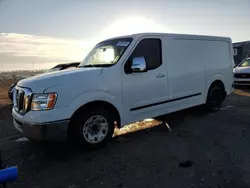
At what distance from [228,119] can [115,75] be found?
363cm

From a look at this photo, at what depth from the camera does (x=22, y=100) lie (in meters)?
4.39

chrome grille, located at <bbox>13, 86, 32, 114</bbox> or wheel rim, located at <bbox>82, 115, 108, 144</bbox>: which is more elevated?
chrome grille, located at <bbox>13, 86, 32, 114</bbox>

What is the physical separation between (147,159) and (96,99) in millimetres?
1344

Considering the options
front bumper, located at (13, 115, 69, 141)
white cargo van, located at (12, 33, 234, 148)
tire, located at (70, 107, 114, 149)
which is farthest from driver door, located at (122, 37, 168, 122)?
front bumper, located at (13, 115, 69, 141)

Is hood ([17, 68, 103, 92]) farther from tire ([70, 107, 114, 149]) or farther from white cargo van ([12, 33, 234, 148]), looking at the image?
tire ([70, 107, 114, 149])

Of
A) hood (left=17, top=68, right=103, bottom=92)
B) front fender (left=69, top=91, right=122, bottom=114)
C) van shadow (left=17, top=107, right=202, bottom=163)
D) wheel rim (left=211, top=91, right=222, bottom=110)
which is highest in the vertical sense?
hood (left=17, top=68, right=103, bottom=92)

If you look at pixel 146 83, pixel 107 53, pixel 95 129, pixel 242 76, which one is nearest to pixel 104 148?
pixel 95 129

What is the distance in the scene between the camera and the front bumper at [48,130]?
13.2 ft

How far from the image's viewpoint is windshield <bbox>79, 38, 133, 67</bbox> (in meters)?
5.05

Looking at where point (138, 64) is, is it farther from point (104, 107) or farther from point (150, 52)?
point (104, 107)

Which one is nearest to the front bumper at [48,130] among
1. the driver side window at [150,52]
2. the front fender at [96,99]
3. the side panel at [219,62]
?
the front fender at [96,99]

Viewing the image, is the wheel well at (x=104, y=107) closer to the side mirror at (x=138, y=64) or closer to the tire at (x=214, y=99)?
the side mirror at (x=138, y=64)

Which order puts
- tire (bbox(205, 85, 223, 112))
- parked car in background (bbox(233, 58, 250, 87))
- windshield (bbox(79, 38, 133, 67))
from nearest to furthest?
windshield (bbox(79, 38, 133, 67))
tire (bbox(205, 85, 223, 112))
parked car in background (bbox(233, 58, 250, 87))

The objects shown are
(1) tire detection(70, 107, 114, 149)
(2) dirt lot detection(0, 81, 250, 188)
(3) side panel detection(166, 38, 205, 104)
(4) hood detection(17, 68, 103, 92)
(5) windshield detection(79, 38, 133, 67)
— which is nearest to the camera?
(2) dirt lot detection(0, 81, 250, 188)
